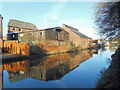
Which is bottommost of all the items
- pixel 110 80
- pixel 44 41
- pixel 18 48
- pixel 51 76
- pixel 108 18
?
pixel 51 76

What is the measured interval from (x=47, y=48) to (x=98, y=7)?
12322 mm

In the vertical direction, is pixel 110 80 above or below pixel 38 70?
above

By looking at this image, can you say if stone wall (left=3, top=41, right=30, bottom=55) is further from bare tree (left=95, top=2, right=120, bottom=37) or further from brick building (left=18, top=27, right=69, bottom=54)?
bare tree (left=95, top=2, right=120, bottom=37)

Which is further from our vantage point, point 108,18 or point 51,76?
point 108,18

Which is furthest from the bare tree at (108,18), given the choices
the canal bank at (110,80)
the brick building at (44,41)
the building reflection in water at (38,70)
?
the brick building at (44,41)

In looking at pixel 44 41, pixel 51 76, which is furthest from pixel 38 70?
pixel 44 41

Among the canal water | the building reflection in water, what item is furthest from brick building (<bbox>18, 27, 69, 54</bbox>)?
the canal water

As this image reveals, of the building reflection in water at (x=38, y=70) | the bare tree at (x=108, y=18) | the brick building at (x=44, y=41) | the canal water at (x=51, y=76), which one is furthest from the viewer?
the brick building at (x=44, y=41)

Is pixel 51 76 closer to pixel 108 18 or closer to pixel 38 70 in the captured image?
pixel 38 70

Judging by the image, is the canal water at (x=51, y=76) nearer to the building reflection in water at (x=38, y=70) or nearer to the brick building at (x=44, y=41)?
the building reflection in water at (x=38, y=70)

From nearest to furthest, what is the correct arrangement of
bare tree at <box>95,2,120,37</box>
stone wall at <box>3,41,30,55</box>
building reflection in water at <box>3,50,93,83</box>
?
building reflection in water at <box>3,50,93,83</box>, bare tree at <box>95,2,120,37</box>, stone wall at <box>3,41,30,55</box>

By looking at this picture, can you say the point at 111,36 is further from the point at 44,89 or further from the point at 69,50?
the point at 69,50

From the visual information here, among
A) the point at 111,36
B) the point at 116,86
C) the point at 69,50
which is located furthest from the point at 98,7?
the point at 69,50

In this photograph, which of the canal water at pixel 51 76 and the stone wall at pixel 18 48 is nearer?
the canal water at pixel 51 76
